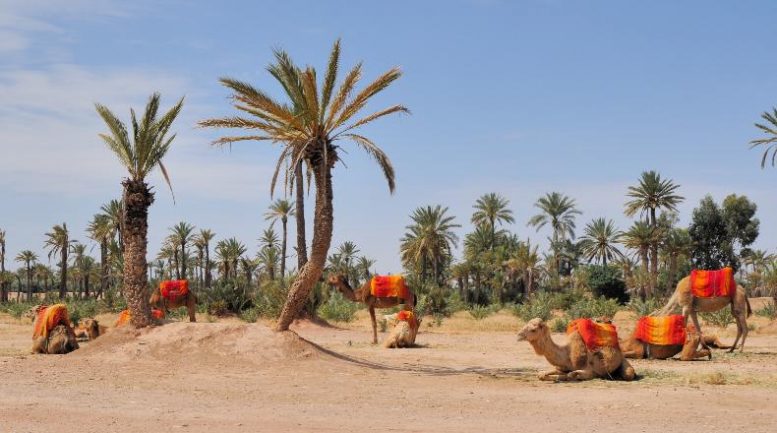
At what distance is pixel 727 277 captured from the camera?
20.5 metres

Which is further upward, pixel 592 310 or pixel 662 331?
pixel 662 331

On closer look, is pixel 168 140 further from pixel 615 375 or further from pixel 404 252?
pixel 404 252

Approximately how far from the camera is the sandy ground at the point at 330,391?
10.1 meters

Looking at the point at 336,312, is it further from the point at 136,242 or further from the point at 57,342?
the point at 136,242

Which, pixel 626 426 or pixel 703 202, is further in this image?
pixel 703 202

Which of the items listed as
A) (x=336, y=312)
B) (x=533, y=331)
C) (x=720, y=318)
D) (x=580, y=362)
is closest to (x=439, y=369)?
(x=580, y=362)

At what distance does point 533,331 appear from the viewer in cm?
1348

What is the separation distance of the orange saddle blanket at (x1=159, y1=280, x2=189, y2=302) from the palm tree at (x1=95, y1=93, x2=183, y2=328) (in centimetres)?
843

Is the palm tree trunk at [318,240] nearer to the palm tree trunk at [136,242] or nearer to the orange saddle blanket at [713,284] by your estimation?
the palm tree trunk at [136,242]

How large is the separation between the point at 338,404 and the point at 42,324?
10.1 metres

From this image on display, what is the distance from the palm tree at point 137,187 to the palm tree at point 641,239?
41.5 m

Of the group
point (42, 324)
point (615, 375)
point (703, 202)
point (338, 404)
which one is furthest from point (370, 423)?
point (703, 202)

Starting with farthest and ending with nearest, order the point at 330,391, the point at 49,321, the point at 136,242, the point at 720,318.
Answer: the point at 720,318 < the point at 49,321 < the point at 136,242 < the point at 330,391

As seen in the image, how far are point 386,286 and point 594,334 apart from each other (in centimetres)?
1060
